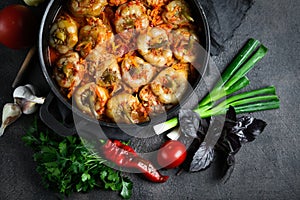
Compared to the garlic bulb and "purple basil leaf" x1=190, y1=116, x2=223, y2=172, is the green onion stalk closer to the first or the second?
"purple basil leaf" x1=190, y1=116, x2=223, y2=172

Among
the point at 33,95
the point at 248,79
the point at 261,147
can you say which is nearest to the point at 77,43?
the point at 33,95

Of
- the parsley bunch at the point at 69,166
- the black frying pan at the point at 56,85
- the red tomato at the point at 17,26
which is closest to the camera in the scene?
the black frying pan at the point at 56,85

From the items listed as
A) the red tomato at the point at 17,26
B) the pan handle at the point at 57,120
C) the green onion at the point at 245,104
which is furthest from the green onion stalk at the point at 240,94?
the red tomato at the point at 17,26

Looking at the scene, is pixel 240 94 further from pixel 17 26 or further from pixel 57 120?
pixel 17 26

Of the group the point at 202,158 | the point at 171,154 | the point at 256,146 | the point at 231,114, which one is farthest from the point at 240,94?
Result: the point at 171,154

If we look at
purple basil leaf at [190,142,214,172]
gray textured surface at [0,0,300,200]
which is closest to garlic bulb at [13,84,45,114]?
gray textured surface at [0,0,300,200]

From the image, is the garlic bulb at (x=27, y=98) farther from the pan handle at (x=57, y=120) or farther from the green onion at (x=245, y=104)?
the green onion at (x=245, y=104)
